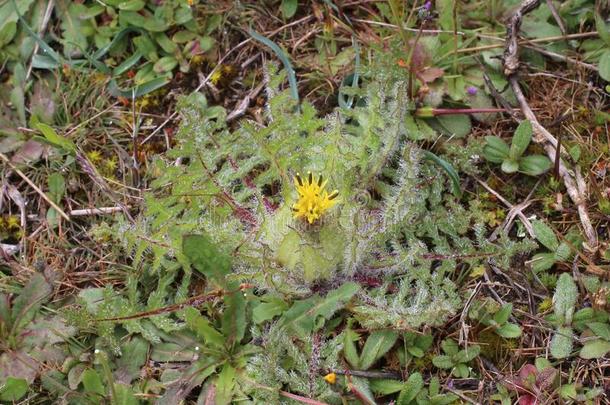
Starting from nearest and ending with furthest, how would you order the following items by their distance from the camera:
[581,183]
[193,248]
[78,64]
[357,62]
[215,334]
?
[193,248]
[215,334]
[581,183]
[357,62]
[78,64]

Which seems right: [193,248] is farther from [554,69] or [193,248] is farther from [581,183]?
[554,69]

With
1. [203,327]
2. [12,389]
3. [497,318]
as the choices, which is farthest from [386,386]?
[12,389]

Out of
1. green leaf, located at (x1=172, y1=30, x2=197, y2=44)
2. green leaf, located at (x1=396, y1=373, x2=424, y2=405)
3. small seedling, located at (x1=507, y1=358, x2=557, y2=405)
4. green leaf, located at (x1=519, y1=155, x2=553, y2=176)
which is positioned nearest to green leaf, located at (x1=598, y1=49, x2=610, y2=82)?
green leaf, located at (x1=519, y1=155, x2=553, y2=176)

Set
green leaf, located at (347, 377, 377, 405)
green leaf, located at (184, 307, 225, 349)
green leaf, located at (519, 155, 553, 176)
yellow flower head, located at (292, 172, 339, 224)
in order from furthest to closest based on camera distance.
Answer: green leaf, located at (519, 155, 553, 176) → green leaf, located at (184, 307, 225, 349) → green leaf, located at (347, 377, 377, 405) → yellow flower head, located at (292, 172, 339, 224)

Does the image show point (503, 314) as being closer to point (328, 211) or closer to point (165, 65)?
point (328, 211)

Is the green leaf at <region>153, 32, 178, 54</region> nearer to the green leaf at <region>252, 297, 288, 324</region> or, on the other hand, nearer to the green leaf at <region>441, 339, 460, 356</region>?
the green leaf at <region>252, 297, 288, 324</region>

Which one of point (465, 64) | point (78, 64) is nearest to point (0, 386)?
point (78, 64)
